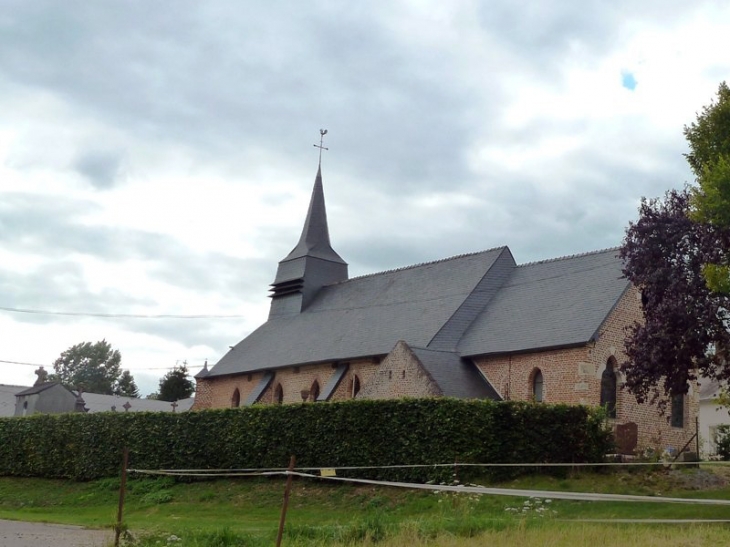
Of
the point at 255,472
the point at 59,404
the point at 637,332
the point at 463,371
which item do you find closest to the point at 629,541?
the point at 637,332

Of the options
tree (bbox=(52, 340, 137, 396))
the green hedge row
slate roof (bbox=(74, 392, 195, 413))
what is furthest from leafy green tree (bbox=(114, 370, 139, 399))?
the green hedge row

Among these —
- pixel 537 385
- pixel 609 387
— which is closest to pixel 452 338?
pixel 537 385

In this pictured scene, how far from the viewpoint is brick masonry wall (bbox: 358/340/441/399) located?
28.1m

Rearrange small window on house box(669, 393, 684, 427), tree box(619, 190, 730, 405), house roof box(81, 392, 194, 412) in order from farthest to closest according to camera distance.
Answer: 1. house roof box(81, 392, 194, 412)
2. small window on house box(669, 393, 684, 427)
3. tree box(619, 190, 730, 405)

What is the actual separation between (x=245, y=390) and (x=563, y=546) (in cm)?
3045

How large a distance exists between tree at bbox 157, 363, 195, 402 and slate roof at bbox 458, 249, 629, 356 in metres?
41.4

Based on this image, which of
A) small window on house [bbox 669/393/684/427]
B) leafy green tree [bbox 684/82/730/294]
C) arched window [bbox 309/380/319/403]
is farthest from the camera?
arched window [bbox 309/380/319/403]

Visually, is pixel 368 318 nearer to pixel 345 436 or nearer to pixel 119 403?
pixel 345 436

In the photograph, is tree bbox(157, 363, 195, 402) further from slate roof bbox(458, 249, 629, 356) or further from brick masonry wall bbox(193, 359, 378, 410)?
slate roof bbox(458, 249, 629, 356)

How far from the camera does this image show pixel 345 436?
24.6 meters

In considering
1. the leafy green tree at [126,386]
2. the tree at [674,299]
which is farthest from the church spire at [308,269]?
the leafy green tree at [126,386]

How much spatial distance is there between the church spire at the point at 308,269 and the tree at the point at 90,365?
70.4 meters

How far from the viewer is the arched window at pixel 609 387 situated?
2858 centimetres

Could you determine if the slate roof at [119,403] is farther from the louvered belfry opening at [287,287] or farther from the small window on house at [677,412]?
the small window on house at [677,412]
